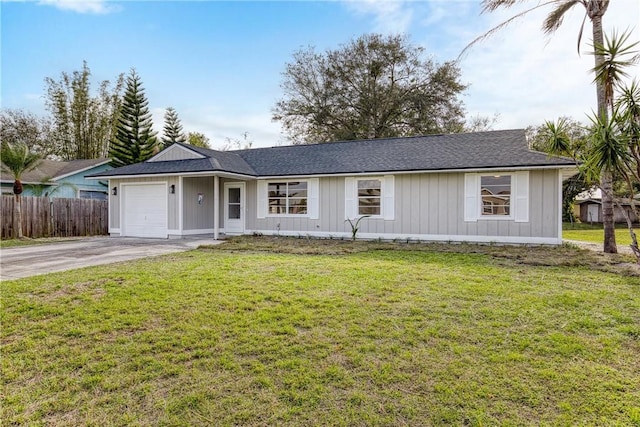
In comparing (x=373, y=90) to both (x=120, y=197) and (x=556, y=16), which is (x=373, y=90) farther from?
(x=120, y=197)

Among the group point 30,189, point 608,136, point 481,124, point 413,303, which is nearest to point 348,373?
point 413,303

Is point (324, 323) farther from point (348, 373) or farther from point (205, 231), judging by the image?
point (205, 231)

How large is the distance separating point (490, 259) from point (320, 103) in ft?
65.1

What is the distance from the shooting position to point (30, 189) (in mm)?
18688

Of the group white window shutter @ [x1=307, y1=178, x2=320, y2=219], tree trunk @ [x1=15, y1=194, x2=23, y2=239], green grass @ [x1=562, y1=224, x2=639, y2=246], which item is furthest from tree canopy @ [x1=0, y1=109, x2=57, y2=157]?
green grass @ [x1=562, y1=224, x2=639, y2=246]

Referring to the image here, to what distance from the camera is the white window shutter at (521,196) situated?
10.5m

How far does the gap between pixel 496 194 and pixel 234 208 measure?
934cm

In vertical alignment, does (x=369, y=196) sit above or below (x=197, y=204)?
above

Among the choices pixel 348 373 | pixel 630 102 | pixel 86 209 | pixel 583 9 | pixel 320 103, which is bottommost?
pixel 348 373

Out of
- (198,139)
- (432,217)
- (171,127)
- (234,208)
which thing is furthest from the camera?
(198,139)

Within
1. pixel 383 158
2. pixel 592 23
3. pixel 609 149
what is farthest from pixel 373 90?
pixel 609 149

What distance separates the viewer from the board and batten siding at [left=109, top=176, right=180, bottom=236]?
1293 centimetres

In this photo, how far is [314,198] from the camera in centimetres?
1300

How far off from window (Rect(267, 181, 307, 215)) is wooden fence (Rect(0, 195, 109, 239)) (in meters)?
7.60
